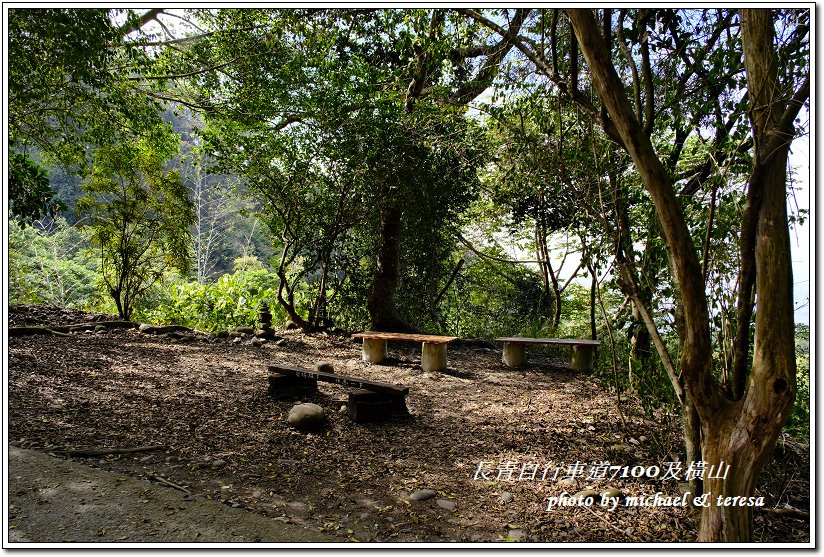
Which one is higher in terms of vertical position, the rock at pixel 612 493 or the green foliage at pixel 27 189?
the green foliage at pixel 27 189

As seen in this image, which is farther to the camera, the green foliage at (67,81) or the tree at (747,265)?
the green foliage at (67,81)

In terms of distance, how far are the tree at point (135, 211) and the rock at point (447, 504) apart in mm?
7393

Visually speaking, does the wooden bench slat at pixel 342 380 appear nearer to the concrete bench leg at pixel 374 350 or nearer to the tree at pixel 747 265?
the concrete bench leg at pixel 374 350

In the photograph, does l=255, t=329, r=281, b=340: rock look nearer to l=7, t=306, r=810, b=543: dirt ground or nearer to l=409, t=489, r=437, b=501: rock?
l=7, t=306, r=810, b=543: dirt ground

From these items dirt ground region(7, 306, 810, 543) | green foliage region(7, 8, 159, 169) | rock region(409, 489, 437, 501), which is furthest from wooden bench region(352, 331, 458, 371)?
green foliage region(7, 8, 159, 169)

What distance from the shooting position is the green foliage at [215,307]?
974 centimetres

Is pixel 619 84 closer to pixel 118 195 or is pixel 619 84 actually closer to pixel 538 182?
pixel 538 182

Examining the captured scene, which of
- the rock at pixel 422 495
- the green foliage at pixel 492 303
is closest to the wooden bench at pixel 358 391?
the rock at pixel 422 495

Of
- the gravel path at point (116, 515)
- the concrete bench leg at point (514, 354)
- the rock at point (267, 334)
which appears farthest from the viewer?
the rock at point (267, 334)

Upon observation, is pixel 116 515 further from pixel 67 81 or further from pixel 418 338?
pixel 67 81
